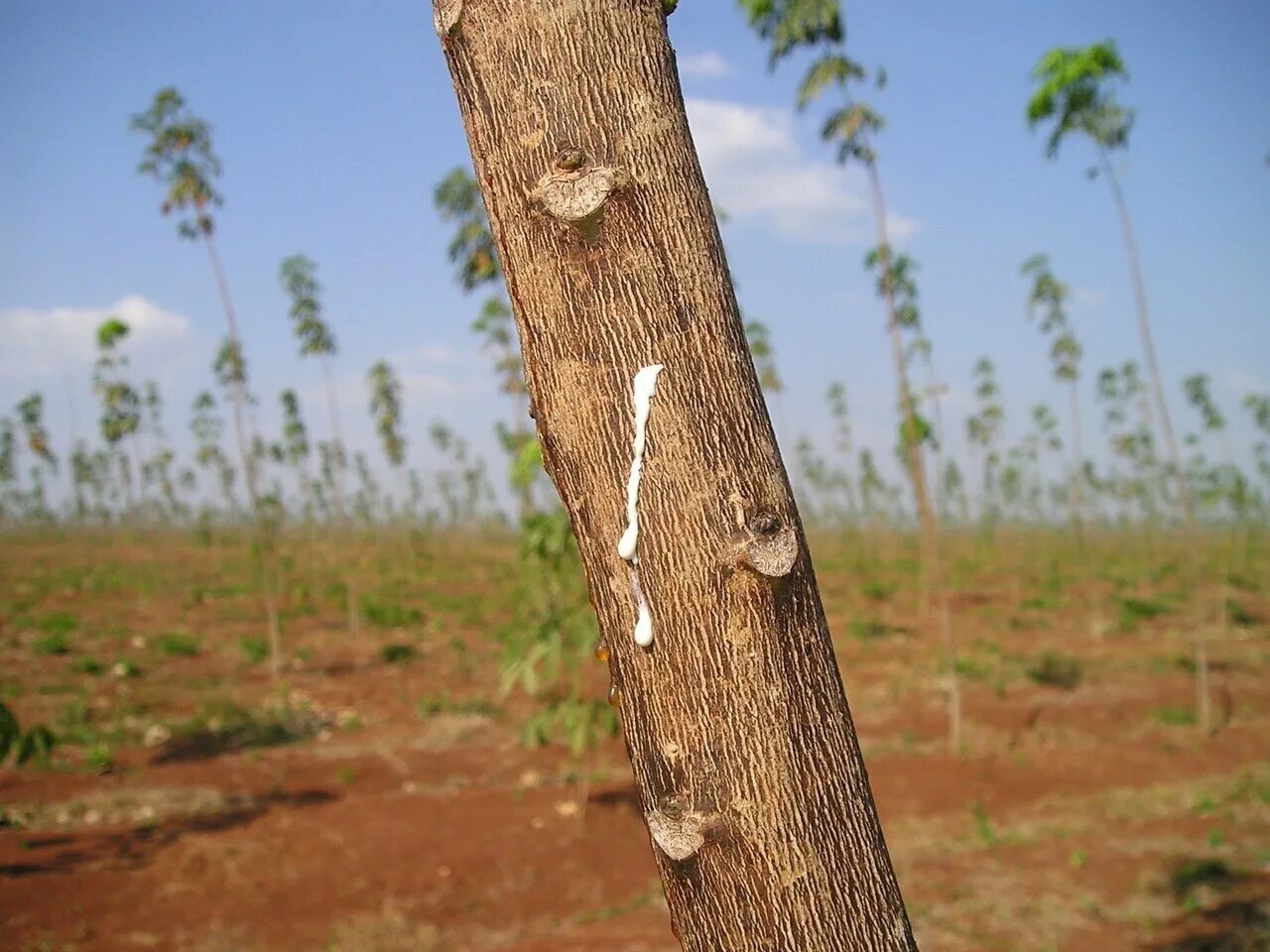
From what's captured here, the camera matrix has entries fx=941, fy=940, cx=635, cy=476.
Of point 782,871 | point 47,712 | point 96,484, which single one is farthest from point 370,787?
point 96,484

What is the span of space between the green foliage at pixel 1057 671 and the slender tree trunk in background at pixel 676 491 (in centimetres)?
1219

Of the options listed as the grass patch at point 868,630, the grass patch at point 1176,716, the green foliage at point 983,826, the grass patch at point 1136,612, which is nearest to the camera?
the green foliage at point 983,826

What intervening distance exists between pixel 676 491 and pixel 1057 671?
42.3ft

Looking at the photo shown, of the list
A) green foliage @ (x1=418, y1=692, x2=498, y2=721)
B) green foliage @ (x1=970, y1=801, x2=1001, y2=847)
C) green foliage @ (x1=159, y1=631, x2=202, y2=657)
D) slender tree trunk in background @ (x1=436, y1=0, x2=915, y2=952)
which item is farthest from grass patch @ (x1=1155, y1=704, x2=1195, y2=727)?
green foliage @ (x1=159, y1=631, x2=202, y2=657)

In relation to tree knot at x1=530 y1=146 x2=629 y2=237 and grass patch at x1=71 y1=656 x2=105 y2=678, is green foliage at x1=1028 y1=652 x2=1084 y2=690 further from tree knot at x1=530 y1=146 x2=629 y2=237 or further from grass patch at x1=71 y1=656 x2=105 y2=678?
tree knot at x1=530 y1=146 x2=629 y2=237

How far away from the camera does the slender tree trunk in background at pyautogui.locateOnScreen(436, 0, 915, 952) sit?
904 millimetres

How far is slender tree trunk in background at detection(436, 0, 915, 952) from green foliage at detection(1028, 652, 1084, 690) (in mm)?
12188

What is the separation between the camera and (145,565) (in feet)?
84.1

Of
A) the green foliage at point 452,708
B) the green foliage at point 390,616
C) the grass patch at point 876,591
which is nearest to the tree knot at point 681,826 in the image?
the green foliage at point 452,708

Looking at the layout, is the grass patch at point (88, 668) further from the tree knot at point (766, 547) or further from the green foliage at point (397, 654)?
the tree knot at point (766, 547)

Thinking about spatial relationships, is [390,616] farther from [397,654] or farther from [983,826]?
[983,826]

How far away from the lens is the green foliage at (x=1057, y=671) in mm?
11984

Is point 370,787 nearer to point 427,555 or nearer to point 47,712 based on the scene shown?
point 47,712

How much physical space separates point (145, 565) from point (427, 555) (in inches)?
310
